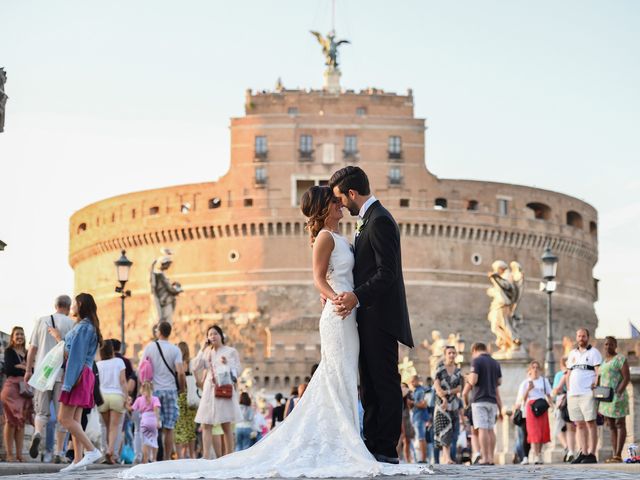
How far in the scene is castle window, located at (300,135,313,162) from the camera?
5816 centimetres

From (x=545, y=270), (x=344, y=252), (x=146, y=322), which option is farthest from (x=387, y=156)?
(x=344, y=252)

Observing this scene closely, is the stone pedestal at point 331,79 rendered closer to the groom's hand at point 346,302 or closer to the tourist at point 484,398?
the tourist at point 484,398

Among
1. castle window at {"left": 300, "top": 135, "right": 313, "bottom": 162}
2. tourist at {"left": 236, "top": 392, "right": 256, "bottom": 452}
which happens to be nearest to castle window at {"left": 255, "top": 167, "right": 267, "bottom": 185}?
castle window at {"left": 300, "top": 135, "right": 313, "bottom": 162}

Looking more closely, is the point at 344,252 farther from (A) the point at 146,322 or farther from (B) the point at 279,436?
(A) the point at 146,322

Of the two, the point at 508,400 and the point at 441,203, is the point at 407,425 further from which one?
the point at 441,203

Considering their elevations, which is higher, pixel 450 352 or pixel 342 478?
pixel 450 352

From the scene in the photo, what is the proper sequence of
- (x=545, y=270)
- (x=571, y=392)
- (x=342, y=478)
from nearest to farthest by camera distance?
(x=342, y=478) < (x=571, y=392) < (x=545, y=270)

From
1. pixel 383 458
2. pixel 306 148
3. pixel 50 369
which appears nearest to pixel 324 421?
pixel 383 458

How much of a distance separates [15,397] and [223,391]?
173 centimetres

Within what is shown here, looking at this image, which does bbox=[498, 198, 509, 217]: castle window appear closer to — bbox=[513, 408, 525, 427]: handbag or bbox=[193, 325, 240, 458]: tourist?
bbox=[513, 408, 525, 427]: handbag

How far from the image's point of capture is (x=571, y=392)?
475 inches

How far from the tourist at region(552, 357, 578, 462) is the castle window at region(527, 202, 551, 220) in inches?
1846

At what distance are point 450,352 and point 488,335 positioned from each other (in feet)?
145

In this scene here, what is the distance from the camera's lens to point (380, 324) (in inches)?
285
